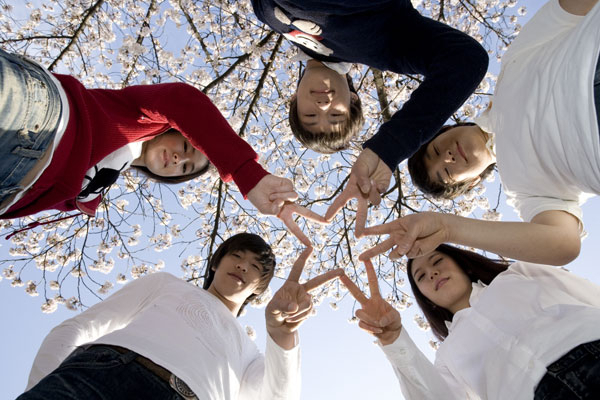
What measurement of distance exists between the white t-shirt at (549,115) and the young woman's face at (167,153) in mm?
2037

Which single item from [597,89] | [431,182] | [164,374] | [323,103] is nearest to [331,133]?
[323,103]

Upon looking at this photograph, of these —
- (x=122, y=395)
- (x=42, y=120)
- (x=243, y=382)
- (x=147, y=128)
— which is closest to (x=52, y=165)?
(x=42, y=120)

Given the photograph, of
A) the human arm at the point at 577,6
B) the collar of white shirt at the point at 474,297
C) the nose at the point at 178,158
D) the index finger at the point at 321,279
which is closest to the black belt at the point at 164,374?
the index finger at the point at 321,279

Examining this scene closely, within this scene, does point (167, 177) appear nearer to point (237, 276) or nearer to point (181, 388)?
point (237, 276)

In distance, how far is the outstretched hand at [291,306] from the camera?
7.61ft

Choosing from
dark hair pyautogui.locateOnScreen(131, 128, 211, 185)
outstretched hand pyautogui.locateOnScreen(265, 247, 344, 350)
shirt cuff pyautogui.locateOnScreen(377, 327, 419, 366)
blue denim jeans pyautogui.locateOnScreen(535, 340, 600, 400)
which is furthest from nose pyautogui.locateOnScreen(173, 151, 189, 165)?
blue denim jeans pyautogui.locateOnScreen(535, 340, 600, 400)

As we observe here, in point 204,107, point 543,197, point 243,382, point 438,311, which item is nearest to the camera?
point 543,197

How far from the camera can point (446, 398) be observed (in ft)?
7.85

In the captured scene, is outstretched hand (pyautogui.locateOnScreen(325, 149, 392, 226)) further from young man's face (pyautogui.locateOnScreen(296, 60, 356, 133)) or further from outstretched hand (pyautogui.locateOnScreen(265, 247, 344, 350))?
young man's face (pyautogui.locateOnScreen(296, 60, 356, 133))

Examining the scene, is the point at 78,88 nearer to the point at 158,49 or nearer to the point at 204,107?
the point at 204,107

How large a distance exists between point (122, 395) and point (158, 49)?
5365 mm

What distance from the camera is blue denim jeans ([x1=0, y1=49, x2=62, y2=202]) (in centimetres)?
121

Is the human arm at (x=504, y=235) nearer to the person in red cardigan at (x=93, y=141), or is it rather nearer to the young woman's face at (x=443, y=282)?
the person in red cardigan at (x=93, y=141)

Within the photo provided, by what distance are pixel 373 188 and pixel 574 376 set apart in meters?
1.25
